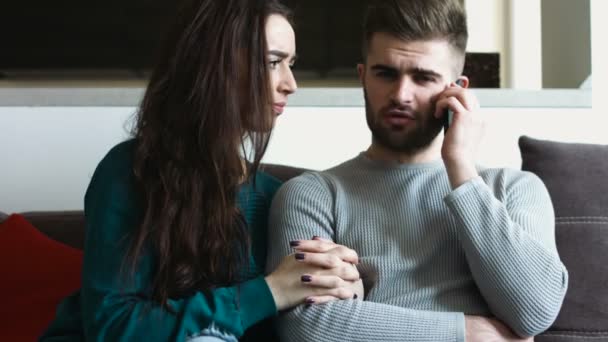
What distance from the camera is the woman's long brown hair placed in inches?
52.1

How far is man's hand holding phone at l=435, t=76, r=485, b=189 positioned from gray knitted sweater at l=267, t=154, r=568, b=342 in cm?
4

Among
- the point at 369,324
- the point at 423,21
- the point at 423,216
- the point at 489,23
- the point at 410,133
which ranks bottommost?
the point at 369,324

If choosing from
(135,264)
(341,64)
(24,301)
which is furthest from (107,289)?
(341,64)

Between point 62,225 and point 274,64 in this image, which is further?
point 62,225

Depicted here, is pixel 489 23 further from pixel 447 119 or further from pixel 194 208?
pixel 194 208

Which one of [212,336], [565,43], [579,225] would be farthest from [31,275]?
[565,43]

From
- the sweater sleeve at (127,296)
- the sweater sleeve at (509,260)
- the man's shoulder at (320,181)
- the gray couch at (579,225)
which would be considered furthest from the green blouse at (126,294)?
the gray couch at (579,225)

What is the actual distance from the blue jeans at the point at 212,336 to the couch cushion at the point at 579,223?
66 centimetres

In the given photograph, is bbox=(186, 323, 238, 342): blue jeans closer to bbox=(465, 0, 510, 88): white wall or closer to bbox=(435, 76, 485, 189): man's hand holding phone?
bbox=(435, 76, 485, 189): man's hand holding phone

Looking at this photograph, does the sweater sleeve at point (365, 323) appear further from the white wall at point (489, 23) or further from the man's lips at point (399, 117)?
the white wall at point (489, 23)

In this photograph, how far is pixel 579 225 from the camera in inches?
61.2

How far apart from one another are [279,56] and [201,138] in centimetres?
25

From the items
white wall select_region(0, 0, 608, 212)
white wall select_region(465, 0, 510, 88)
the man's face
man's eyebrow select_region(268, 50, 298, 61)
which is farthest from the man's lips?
white wall select_region(465, 0, 510, 88)

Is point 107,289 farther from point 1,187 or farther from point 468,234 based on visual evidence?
point 1,187
